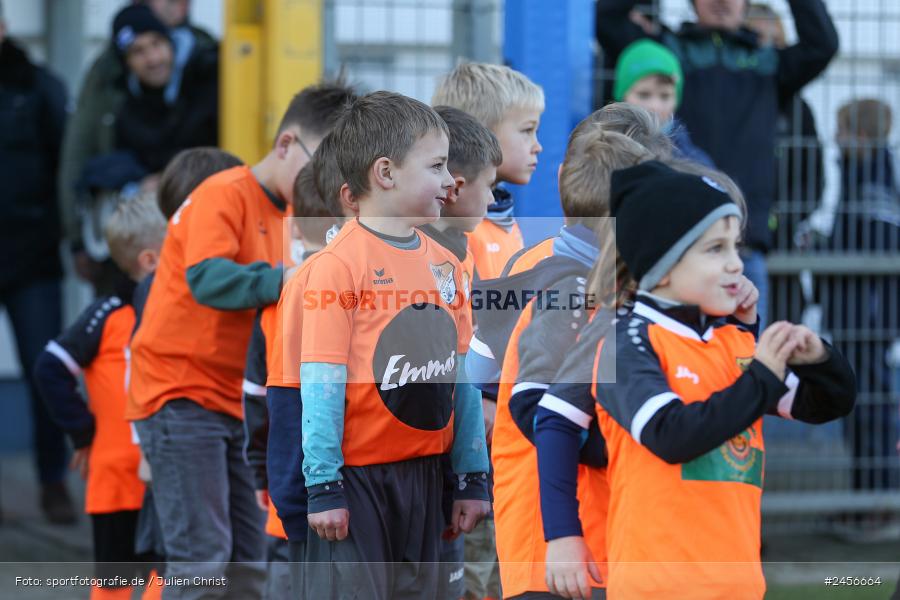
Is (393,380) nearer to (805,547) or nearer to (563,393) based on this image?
(563,393)

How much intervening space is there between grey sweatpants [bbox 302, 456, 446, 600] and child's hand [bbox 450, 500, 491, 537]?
5 centimetres

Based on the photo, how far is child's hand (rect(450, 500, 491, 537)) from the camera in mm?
3248

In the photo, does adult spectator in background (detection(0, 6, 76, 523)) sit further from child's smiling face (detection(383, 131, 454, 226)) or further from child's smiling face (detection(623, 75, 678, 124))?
child's smiling face (detection(383, 131, 454, 226))

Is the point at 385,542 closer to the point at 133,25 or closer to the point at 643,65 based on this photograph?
the point at 643,65

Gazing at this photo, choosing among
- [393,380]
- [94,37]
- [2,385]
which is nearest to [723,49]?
[393,380]

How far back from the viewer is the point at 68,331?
178 inches

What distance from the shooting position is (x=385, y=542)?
3.08 meters

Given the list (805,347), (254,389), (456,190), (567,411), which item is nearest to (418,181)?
(456,190)

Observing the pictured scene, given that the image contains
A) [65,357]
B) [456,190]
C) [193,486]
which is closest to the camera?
[456,190]

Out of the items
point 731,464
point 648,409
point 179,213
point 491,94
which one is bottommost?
point 731,464

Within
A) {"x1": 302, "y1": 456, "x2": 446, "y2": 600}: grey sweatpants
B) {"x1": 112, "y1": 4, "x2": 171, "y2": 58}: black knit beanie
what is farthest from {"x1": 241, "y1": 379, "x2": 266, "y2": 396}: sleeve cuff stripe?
{"x1": 112, "y1": 4, "x2": 171, "y2": 58}: black knit beanie

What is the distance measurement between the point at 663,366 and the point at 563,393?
0.79 ft

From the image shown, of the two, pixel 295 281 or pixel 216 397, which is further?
pixel 216 397

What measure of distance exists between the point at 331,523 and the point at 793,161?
3.91 m
